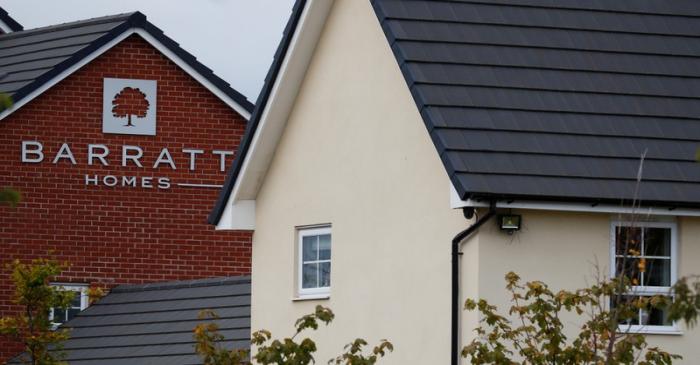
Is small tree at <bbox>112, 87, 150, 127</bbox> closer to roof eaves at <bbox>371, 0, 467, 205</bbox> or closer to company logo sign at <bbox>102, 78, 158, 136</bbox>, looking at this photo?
company logo sign at <bbox>102, 78, 158, 136</bbox>

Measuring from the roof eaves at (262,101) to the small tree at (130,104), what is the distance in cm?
732

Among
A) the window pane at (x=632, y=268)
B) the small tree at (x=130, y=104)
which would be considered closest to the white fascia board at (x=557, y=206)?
the window pane at (x=632, y=268)

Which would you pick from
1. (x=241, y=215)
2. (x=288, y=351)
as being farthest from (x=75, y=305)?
(x=288, y=351)

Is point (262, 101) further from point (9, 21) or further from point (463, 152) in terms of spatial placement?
point (9, 21)

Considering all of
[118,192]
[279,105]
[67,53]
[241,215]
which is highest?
[67,53]

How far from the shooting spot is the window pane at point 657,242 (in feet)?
64.8

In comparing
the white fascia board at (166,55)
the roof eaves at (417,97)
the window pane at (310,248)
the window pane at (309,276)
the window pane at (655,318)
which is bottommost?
the window pane at (655,318)

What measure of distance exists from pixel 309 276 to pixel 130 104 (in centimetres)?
926

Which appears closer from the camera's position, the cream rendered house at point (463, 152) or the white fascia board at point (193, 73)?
the cream rendered house at point (463, 152)

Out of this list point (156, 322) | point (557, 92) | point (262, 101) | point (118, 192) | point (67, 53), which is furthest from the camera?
point (67, 53)

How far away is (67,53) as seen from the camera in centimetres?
3131

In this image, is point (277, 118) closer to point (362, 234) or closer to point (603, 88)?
A: point (362, 234)

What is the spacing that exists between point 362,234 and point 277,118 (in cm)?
243

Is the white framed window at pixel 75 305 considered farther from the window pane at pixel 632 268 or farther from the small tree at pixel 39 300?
the window pane at pixel 632 268
